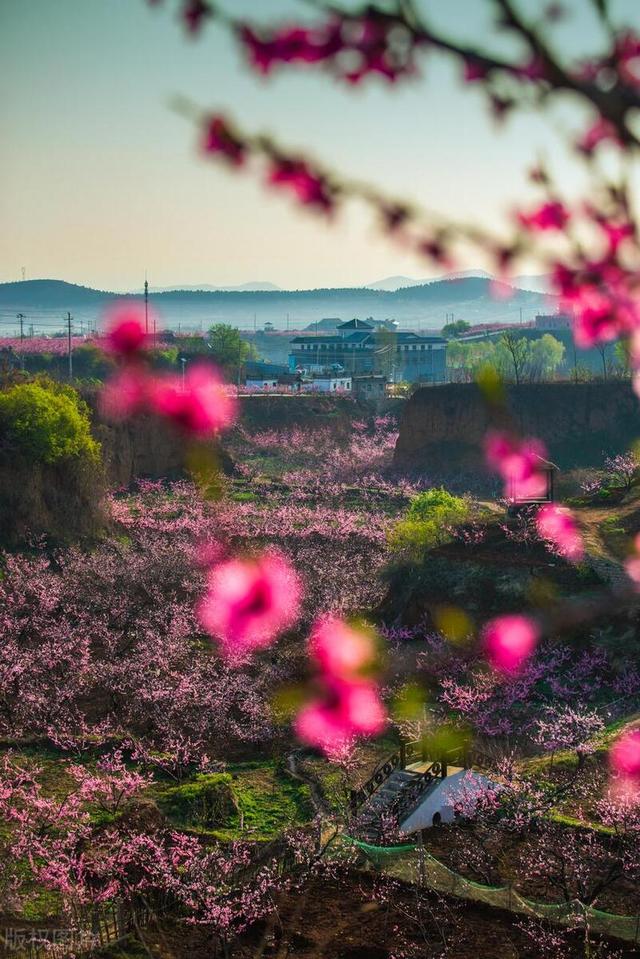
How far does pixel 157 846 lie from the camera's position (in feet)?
72.0

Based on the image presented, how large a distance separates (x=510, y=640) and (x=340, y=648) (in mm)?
6578

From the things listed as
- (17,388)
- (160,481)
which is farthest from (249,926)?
(160,481)

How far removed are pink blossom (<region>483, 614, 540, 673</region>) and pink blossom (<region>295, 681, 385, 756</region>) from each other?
4117 mm

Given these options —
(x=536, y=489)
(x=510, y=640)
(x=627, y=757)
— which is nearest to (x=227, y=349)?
(x=536, y=489)

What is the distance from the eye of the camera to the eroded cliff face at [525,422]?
298 feet

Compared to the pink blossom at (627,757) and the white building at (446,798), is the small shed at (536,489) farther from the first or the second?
the white building at (446,798)

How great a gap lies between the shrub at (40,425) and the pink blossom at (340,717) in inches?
1086

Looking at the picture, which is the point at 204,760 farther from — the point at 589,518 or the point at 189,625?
the point at 589,518

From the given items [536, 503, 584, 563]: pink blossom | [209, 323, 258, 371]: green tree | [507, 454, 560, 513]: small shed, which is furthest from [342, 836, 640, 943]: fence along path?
[209, 323, 258, 371]: green tree

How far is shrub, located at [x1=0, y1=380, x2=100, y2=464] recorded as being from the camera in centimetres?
5966

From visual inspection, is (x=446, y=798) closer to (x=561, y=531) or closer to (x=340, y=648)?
(x=340, y=648)

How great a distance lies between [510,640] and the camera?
37.1 metres

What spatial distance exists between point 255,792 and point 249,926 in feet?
28.1

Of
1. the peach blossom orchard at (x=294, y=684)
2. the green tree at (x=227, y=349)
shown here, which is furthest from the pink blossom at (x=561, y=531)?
the green tree at (x=227, y=349)
